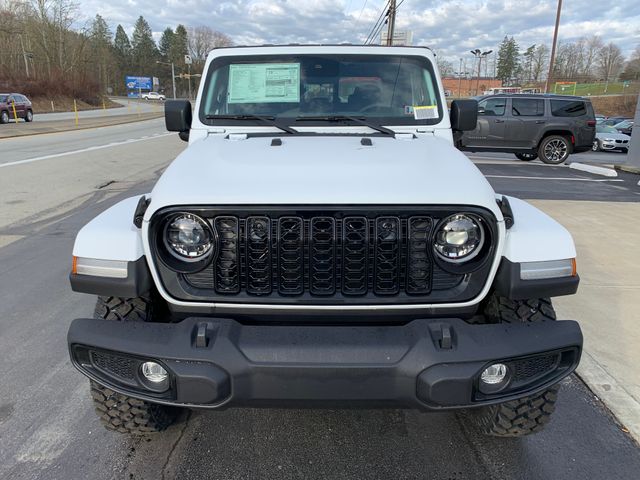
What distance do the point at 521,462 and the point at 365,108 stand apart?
7.48 ft

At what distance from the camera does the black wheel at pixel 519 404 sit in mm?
2232

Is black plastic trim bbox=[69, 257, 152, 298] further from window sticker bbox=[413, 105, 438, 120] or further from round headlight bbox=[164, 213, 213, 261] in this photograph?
window sticker bbox=[413, 105, 438, 120]

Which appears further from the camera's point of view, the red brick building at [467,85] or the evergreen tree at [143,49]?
the evergreen tree at [143,49]

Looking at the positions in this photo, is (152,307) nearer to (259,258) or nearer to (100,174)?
(259,258)

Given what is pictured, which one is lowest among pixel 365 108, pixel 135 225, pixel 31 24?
pixel 135 225

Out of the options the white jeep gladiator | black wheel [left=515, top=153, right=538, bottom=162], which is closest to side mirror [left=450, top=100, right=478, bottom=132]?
the white jeep gladiator

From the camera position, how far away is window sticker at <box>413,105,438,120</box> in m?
3.31

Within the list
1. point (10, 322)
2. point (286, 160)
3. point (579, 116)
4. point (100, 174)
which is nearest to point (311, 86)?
point (286, 160)

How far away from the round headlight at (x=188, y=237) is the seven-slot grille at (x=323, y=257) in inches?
2.7

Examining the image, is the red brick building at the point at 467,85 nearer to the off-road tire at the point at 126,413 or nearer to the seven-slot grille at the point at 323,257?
the seven-slot grille at the point at 323,257

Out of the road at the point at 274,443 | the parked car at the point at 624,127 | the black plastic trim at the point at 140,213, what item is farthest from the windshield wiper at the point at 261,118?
the parked car at the point at 624,127

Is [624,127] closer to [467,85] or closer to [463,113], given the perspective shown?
[463,113]

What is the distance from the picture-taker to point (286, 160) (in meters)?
2.41

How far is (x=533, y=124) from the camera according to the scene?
46.6 feet
